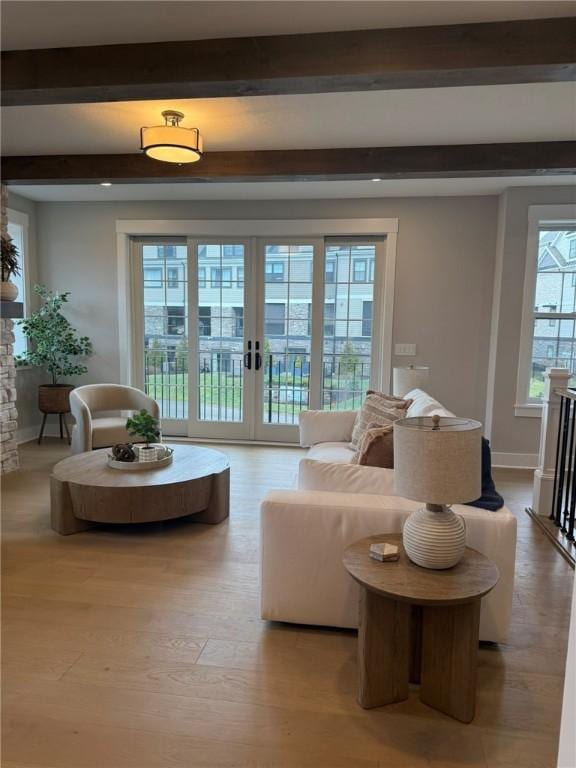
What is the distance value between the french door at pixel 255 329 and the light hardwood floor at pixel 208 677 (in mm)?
2807

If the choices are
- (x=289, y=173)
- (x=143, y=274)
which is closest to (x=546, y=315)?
(x=289, y=173)

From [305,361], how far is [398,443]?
3.87 meters

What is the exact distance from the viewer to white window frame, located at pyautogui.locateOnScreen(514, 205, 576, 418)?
4.70 m

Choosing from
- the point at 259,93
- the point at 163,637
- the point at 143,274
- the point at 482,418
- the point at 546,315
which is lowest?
the point at 163,637

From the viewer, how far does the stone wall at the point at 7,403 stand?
439cm

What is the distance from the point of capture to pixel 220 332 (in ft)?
18.7

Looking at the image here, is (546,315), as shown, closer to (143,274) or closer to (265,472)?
(265,472)

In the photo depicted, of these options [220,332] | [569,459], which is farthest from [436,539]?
[220,332]

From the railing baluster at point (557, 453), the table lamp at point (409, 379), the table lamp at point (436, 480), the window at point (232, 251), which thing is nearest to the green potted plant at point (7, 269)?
the window at point (232, 251)

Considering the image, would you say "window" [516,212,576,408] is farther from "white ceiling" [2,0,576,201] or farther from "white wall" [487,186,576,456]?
"white ceiling" [2,0,576,201]

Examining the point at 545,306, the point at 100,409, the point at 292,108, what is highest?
the point at 292,108

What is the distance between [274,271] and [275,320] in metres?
0.54

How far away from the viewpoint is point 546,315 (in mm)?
4887

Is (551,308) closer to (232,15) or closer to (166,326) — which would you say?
(232,15)
